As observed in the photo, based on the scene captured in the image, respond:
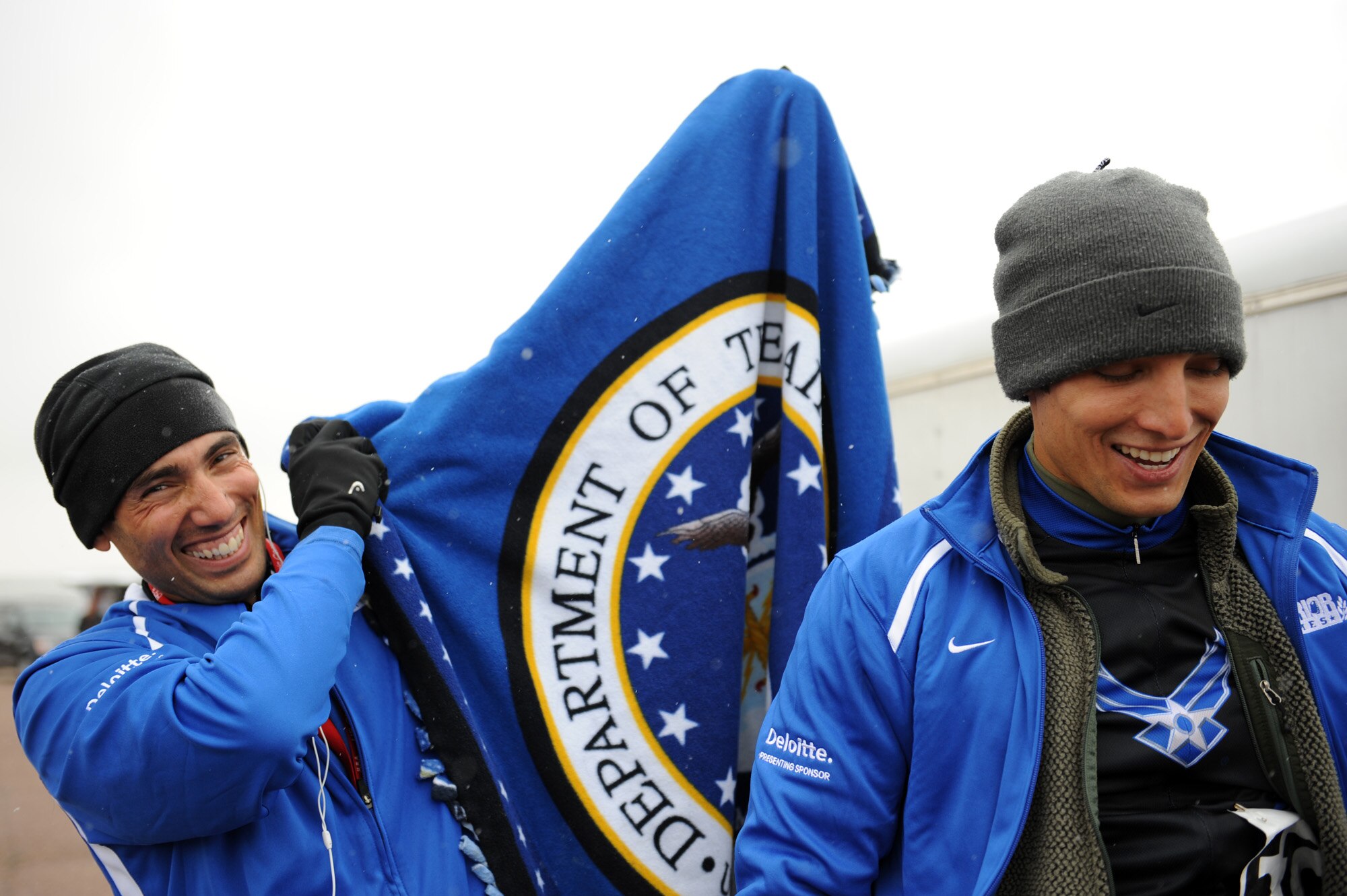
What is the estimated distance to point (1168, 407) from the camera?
1.27 meters

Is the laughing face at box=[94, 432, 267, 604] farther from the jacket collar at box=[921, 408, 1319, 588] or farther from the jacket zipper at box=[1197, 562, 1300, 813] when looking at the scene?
the jacket zipper at box=[1197, 562, 1300, 813]

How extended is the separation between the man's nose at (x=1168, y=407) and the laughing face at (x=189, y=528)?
1.55 metres

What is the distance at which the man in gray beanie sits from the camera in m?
1.22

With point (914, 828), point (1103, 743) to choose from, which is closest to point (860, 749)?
point (914, 828)

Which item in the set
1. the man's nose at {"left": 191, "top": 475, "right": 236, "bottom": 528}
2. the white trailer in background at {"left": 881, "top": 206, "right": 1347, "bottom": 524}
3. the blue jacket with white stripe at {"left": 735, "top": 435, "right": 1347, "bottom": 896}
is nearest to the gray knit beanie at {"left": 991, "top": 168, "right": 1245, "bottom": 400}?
the blue jacket with white stripe at {"left": 735, "top": 435, "right": 1347, "bottom": 896}

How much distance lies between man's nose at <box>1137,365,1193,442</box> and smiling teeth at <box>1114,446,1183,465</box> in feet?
0.08

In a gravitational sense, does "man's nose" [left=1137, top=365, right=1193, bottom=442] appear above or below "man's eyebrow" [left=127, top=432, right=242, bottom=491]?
above

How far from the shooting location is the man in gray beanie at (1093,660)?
1.22 m

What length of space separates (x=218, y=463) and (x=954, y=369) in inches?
98.5

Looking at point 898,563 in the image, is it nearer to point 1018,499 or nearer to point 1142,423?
point 1018,499

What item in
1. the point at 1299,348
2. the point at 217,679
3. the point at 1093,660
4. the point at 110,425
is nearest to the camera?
the point at 1093,660

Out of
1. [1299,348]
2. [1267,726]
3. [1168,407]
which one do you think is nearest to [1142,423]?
[1168,407]

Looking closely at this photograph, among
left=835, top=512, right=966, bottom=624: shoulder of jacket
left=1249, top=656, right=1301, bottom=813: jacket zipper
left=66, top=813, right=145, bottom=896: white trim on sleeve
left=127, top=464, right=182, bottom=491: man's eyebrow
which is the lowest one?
left=66, top=813, right=145, bottom=896: white trim on sleeve

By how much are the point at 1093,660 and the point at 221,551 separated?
1.49 metres
